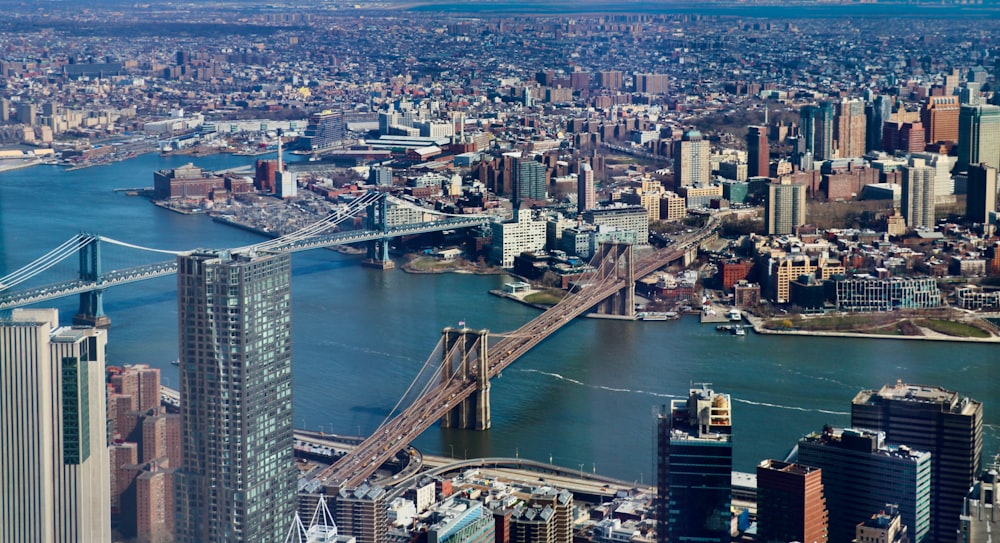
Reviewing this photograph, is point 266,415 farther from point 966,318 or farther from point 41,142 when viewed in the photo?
point 41,142

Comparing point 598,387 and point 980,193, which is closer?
point 598,387

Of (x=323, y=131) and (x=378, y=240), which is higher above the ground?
(x=323, y=131)

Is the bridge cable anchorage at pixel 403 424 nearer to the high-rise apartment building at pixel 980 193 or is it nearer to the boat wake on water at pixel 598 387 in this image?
the boat wake on water at pixel 598 387

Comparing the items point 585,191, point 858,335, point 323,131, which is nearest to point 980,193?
point 585,191

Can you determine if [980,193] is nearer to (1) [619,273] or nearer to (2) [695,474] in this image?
(1) [619,273]

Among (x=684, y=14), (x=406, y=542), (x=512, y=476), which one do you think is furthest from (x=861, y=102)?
(x=406, y=542)

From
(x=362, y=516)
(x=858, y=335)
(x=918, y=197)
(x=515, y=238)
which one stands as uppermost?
(x=918, y=197)
